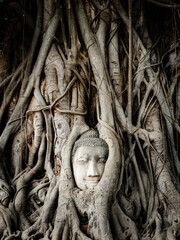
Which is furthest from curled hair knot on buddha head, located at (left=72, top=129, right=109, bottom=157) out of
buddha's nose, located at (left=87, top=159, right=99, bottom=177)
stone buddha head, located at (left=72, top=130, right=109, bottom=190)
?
buddha's nose, located at (left=87, top=159, right=99, bottom=177)

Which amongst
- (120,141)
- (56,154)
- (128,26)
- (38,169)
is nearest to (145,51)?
(128,26)

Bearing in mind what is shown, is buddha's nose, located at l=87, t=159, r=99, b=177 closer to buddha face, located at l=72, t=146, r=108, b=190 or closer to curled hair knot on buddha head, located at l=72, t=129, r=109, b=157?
buddha face, located at l=72, t=146, r=108, b=190

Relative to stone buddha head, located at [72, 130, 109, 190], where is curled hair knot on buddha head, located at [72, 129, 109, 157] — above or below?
above

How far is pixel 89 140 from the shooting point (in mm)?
3465

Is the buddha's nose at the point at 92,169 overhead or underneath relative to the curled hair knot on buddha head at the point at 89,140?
underneath

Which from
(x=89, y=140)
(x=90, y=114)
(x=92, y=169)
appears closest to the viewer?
(x=92, y=169)

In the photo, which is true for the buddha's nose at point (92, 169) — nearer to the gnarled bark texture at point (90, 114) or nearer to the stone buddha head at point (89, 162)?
the stone buddha head at point (89, 162)

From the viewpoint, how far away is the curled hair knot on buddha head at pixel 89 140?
3.44 m

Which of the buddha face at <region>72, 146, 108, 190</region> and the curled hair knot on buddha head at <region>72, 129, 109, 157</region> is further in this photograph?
the curled hair knot on buddha head at <region>72, 129, 109, 157</region>

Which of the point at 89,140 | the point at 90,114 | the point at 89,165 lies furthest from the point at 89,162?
the point at 90,114

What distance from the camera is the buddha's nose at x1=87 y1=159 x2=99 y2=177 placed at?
Answer: 327 centimetres

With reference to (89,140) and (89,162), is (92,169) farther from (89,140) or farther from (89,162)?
(89,140)

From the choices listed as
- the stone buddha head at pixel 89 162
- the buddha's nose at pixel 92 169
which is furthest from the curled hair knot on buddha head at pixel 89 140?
the buddha's nose at pixel 92 169

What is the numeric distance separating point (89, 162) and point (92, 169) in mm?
91
